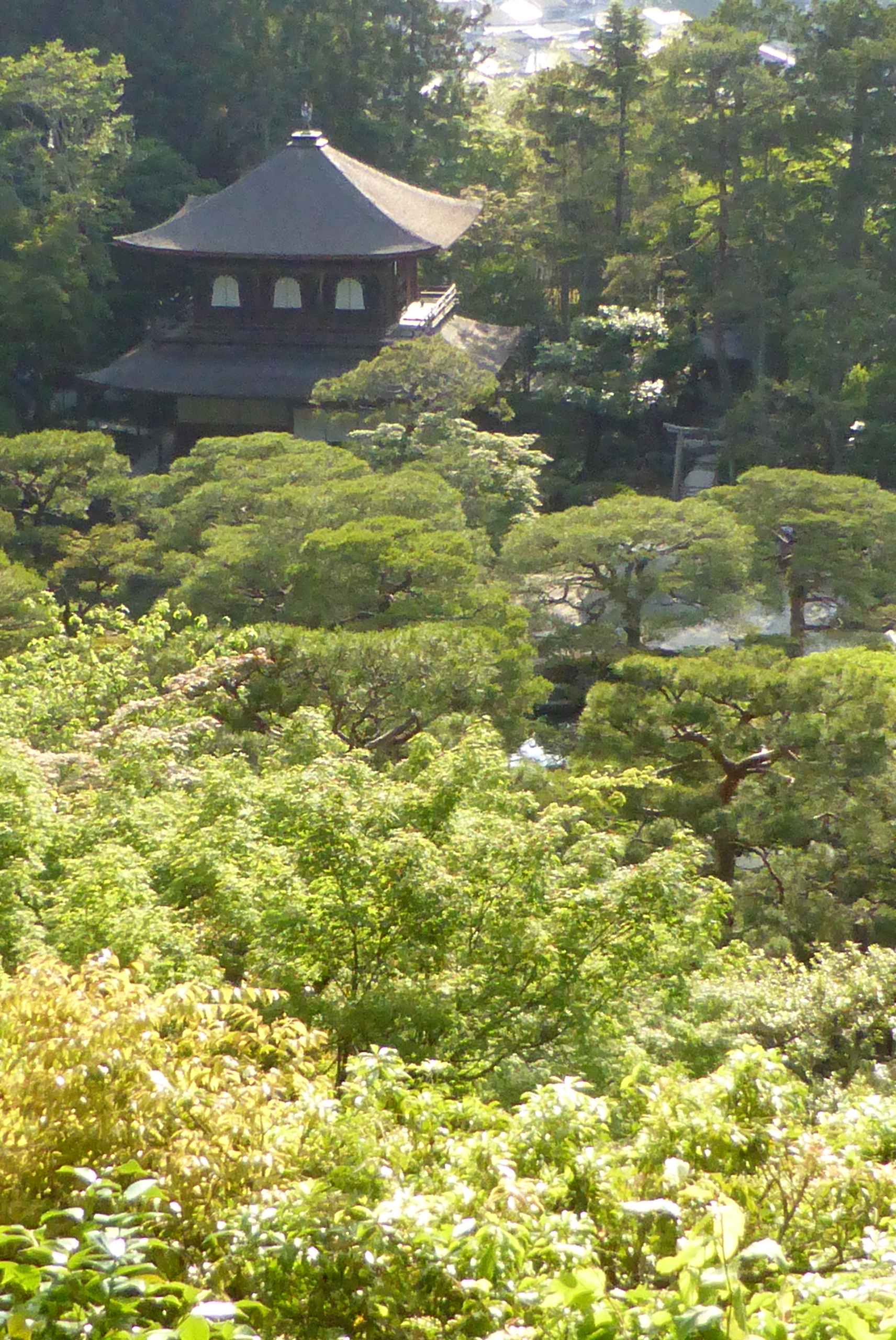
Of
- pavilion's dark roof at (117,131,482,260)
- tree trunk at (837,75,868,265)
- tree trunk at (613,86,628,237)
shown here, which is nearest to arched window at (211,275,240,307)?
pavilion's dark roof at (117,131,482,260)

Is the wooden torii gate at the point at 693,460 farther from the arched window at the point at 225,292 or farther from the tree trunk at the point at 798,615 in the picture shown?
the arched window at the point at 225,292

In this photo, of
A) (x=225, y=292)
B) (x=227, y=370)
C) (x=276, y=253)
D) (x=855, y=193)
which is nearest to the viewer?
(x=276, y=253)

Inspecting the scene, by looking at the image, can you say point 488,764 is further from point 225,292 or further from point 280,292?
point 225,292

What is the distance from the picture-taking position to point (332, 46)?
32375 mm

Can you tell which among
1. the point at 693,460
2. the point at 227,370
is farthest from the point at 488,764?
the point at 693,460

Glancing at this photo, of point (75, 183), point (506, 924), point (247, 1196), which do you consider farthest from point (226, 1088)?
point (75, 183)

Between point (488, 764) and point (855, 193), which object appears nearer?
point (488, 764)

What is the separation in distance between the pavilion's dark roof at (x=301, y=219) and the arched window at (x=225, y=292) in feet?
3.54

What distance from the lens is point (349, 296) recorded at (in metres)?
26.1

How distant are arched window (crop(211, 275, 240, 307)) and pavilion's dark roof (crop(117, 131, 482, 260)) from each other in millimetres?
1078

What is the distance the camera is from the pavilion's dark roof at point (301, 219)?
2491cm

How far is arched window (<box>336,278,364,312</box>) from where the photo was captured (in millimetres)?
25953

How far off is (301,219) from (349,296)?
1.73 metres

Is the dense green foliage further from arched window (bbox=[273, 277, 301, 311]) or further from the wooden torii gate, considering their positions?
arched window (bbox=[273, 277, 301, 311])
